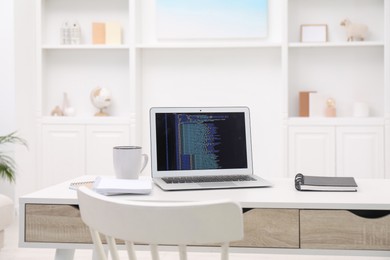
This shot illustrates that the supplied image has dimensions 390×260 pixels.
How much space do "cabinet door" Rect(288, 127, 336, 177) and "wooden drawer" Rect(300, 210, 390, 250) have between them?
2.67m

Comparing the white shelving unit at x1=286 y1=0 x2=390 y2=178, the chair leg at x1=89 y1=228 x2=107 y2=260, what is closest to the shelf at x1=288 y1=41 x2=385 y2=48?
the white shelving unit at x1=286 y1=0 x2=390 y2=178

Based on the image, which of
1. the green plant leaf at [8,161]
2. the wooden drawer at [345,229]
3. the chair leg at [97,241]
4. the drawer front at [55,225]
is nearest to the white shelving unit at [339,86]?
the green plant leaf at [8,161]

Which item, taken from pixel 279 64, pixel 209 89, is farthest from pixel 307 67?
pixel 209 89

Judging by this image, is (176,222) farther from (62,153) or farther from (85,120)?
(62,153)

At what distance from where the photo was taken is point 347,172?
4320mm

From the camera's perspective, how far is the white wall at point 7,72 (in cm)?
435

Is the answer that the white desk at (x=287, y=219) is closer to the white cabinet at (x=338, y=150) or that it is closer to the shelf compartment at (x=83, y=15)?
the white cabinet at (x=338, y=150)

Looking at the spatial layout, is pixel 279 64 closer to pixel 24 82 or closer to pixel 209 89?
pixel 209 89

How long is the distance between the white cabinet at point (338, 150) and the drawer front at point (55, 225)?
2828 millimetres

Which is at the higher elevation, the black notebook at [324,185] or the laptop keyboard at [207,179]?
the laptop keyboard at [207,179]

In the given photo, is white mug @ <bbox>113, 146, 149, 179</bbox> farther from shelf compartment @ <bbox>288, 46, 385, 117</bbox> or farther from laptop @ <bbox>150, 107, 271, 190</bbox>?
shelf compartment @ <bbox>288, 46, 385, 117</bbox>

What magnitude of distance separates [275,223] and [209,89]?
3.06 metres

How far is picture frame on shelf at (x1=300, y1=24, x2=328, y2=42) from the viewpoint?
4.50 meters

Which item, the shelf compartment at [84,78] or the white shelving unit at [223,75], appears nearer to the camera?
the white shelving unit at [223,75]
